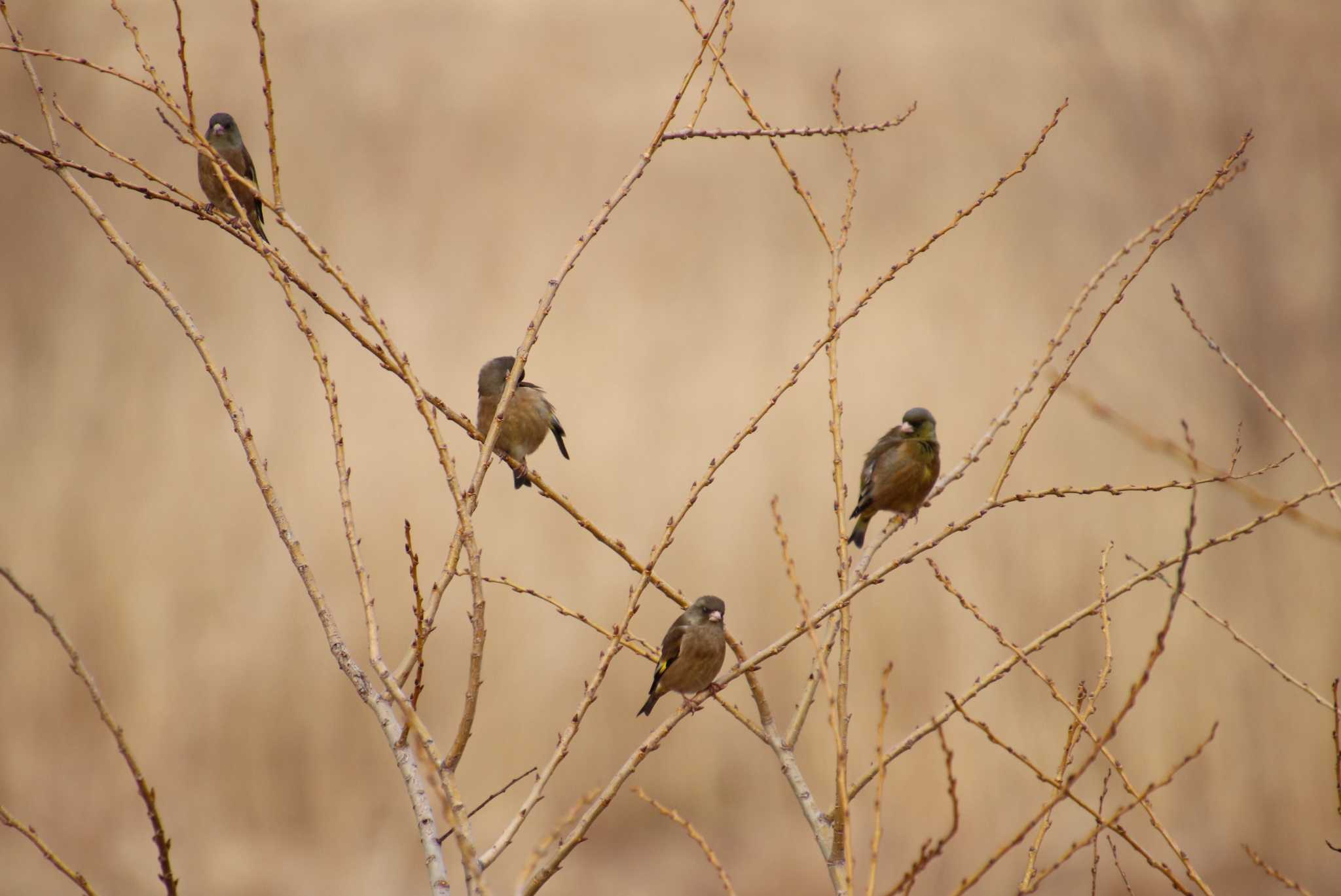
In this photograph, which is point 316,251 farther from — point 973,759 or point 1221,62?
point 1221,62

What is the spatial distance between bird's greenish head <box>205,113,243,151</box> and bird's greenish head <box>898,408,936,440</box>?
255cm

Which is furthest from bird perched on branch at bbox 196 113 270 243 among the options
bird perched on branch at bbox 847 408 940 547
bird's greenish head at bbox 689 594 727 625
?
bird perched on branch at bbox 847 408 940 547

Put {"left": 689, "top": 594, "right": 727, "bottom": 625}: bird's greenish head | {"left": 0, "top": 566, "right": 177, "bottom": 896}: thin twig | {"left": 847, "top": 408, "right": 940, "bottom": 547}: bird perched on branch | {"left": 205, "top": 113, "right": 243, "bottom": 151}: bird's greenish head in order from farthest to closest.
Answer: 1. {"left": 205, "top": 113, "right": 243, "bottom": 151}: bird's greenish head
2. {"left": 847, "top": 408, "right": 940, "bottom": 547}: bird perched on branch
3. {"left": 689, "top": 594, "right": 727, "bottom": 625}: bird's greenish head
4. {"left": 0, "top": 566, "right": 177, "bottom": 896}: thin twig

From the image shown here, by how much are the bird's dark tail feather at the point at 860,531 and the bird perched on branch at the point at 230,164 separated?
2.21 m

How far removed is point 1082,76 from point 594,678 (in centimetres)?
640

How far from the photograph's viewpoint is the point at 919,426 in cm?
374

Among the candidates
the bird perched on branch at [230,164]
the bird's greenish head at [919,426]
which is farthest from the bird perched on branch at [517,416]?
the bird's greenish head at [919,426]

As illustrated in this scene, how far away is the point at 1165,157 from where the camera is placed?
6750 mm

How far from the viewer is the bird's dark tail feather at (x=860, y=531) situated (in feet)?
13.0

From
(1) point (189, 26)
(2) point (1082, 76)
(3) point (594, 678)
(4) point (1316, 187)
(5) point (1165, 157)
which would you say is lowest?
(3) point (594, 678)

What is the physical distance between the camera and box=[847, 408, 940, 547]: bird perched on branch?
3.64 m

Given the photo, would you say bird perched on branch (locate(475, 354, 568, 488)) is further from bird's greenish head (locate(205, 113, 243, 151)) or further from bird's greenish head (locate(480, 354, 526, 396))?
bird's greenish head (locate(205, 113, 243, 151))

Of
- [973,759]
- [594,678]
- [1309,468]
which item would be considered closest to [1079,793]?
[973,759]

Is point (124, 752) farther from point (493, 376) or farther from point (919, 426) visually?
point (919, 426)
